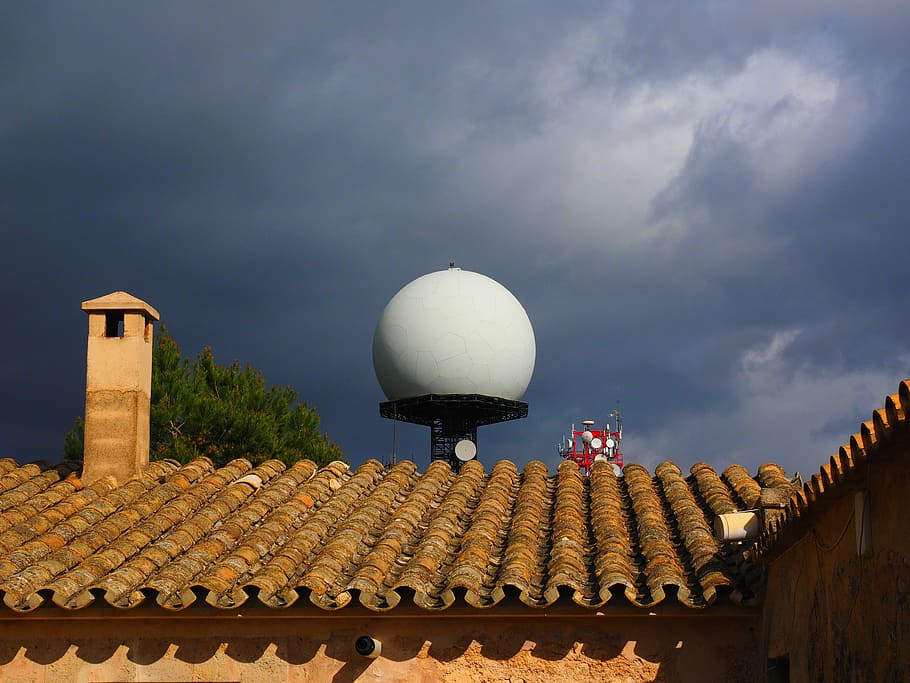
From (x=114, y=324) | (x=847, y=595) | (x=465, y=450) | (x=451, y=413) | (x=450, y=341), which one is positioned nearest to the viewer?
(x=847, y=595)

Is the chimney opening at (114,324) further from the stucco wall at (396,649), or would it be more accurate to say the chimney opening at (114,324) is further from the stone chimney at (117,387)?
the stucco wall at (396,649)

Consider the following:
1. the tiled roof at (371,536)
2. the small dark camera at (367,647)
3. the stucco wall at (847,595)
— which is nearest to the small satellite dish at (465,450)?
the tiled roof at (371,536)

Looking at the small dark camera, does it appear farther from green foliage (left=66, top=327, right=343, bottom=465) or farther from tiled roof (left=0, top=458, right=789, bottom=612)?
green foliage (left=66, top=327, right=343, bottom=465)

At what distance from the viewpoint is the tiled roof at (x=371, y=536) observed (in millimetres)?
8383

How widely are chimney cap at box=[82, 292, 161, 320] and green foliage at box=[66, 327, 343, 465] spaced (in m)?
13.5

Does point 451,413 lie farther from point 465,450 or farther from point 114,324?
point 114,324

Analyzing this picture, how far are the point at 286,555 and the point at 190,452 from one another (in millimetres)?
17672

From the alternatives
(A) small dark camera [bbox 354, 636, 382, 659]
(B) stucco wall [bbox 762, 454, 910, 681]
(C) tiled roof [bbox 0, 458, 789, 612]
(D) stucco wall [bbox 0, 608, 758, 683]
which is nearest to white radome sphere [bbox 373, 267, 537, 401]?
(C) tiled roof [bbox 0, 458, 789, 612]

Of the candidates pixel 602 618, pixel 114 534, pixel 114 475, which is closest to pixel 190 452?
pixel 114 475

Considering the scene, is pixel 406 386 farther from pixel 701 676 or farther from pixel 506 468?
pixel 701 676

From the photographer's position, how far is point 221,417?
27.1m

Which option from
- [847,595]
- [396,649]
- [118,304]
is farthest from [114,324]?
[847,595]

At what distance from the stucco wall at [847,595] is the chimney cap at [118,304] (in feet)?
23.8

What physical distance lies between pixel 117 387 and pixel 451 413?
37.9ft
